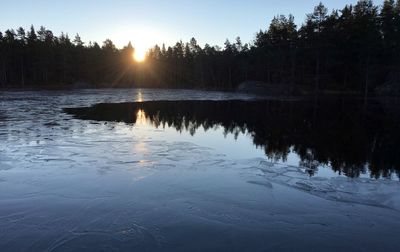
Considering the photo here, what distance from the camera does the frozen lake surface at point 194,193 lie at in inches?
260

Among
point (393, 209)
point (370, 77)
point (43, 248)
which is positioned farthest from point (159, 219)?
point (370, 77)

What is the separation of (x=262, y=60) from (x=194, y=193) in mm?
79255

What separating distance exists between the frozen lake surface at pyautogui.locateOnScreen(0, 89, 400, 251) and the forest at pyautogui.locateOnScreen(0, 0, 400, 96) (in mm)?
55965

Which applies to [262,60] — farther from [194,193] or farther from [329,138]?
[194,193]

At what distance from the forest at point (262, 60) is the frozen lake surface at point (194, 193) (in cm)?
5597

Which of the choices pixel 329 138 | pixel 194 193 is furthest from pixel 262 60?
pixel 194 193

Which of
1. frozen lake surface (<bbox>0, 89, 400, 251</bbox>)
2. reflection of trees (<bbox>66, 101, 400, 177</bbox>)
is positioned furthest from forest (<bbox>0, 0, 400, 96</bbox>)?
frozen lake surface (<bbox>0, 89, 400, 251</bbox>)

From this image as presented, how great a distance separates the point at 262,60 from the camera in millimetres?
85188

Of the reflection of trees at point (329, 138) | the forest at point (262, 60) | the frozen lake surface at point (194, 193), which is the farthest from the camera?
the forest at point (262, 60)

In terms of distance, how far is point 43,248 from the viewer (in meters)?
6.08

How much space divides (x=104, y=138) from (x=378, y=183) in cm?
1194

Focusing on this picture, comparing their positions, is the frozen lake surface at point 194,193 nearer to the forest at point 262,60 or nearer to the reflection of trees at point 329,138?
the reflection of trees at point 329,138

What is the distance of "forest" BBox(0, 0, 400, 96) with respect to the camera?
68375mm

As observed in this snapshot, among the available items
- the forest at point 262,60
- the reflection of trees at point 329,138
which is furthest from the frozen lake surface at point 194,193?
the forest at point 262,60
